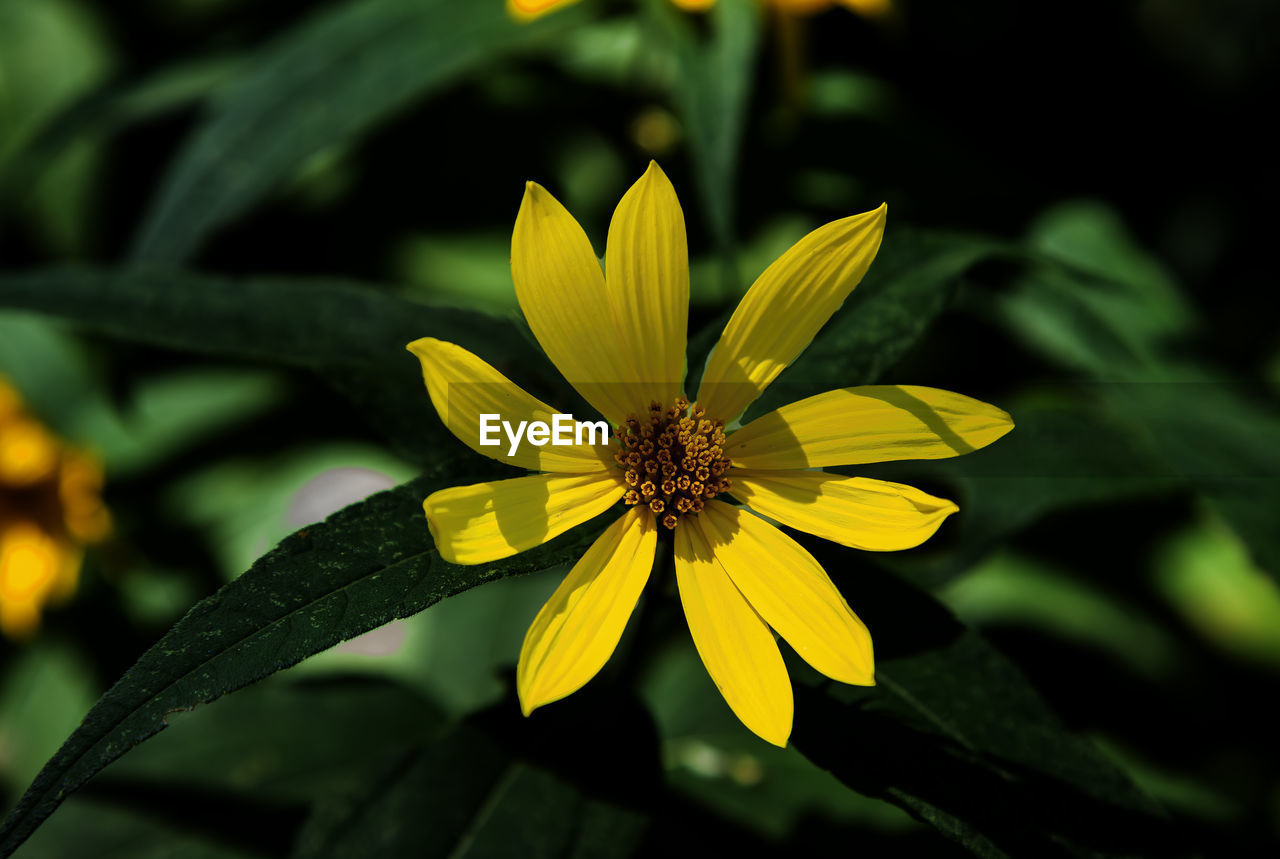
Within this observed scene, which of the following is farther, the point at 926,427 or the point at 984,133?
the point at 984,133

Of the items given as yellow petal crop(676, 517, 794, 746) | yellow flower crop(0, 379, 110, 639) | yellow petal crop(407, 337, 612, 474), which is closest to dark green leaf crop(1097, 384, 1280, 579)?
yellow petal crop(676, 517, 794, 746)

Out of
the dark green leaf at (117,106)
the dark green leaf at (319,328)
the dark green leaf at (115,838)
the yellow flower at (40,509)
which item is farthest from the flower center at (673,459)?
the yellow flower at (40,509)

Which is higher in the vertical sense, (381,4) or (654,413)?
(381,4)

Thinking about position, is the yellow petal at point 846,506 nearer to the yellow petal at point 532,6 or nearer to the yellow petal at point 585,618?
the yellow petal at point 585,618

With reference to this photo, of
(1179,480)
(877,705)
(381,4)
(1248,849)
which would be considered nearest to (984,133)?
(1179,480)

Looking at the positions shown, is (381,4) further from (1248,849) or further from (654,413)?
(1248,849)
